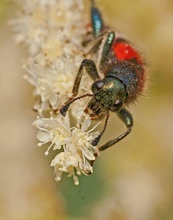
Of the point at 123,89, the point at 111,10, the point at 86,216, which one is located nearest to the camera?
the point at 123,89

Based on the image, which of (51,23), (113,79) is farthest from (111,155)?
(113,79)

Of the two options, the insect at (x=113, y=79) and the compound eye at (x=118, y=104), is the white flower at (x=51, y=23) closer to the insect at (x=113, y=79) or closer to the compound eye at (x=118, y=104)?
the insect at (x=113, y=79)

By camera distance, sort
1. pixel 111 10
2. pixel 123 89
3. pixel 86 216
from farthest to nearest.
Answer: pixel 111 10 < pixel 86 216 < pixel 123 89

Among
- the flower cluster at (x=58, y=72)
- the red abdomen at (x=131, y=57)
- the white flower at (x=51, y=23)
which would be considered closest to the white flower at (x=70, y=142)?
the flower cluster at (x=58, y=72)

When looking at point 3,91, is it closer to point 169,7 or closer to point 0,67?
point 0,67

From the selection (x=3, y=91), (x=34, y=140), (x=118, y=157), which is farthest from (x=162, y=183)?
(x=3, y=91)

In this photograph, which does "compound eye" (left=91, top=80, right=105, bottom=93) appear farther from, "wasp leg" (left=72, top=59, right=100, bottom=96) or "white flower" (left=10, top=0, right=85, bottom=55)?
"white flower" (left=10, top=0, right=85, bottom=55)

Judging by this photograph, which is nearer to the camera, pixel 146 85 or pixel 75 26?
pixel 146 85

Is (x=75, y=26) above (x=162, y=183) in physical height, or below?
above

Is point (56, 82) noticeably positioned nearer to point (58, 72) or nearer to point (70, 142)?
point (58, 72)

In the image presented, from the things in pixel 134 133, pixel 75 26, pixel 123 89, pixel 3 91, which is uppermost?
pixel 3 91
